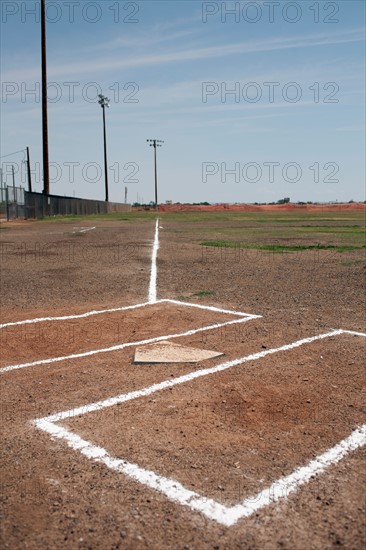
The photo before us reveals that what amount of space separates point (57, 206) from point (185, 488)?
44298 mm

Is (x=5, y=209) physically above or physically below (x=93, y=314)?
above

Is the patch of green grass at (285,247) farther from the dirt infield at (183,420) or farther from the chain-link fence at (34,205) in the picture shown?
the chain-link fence at (34,205)

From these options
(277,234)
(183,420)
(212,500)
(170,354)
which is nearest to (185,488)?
(212,500)

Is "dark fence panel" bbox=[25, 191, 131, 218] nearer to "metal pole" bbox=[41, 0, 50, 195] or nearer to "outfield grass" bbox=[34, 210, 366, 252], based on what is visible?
"metal pole" bbox=[41, 0, 50, 195]

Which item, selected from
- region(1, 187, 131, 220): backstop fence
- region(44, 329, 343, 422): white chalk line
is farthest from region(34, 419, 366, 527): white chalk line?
region(1, 187, 131, 220): backstop fence

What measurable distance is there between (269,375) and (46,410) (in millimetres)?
1779

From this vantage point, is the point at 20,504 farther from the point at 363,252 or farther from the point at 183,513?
the point at 363,252

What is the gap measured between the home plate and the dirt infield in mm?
144

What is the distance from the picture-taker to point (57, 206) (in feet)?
148

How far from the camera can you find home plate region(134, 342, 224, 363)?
15.6 ft

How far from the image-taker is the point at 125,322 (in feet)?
20.6

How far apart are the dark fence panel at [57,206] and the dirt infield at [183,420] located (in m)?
31.7

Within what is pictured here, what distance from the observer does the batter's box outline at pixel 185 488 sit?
2.51m

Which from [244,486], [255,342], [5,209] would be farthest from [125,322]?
[5,209]
